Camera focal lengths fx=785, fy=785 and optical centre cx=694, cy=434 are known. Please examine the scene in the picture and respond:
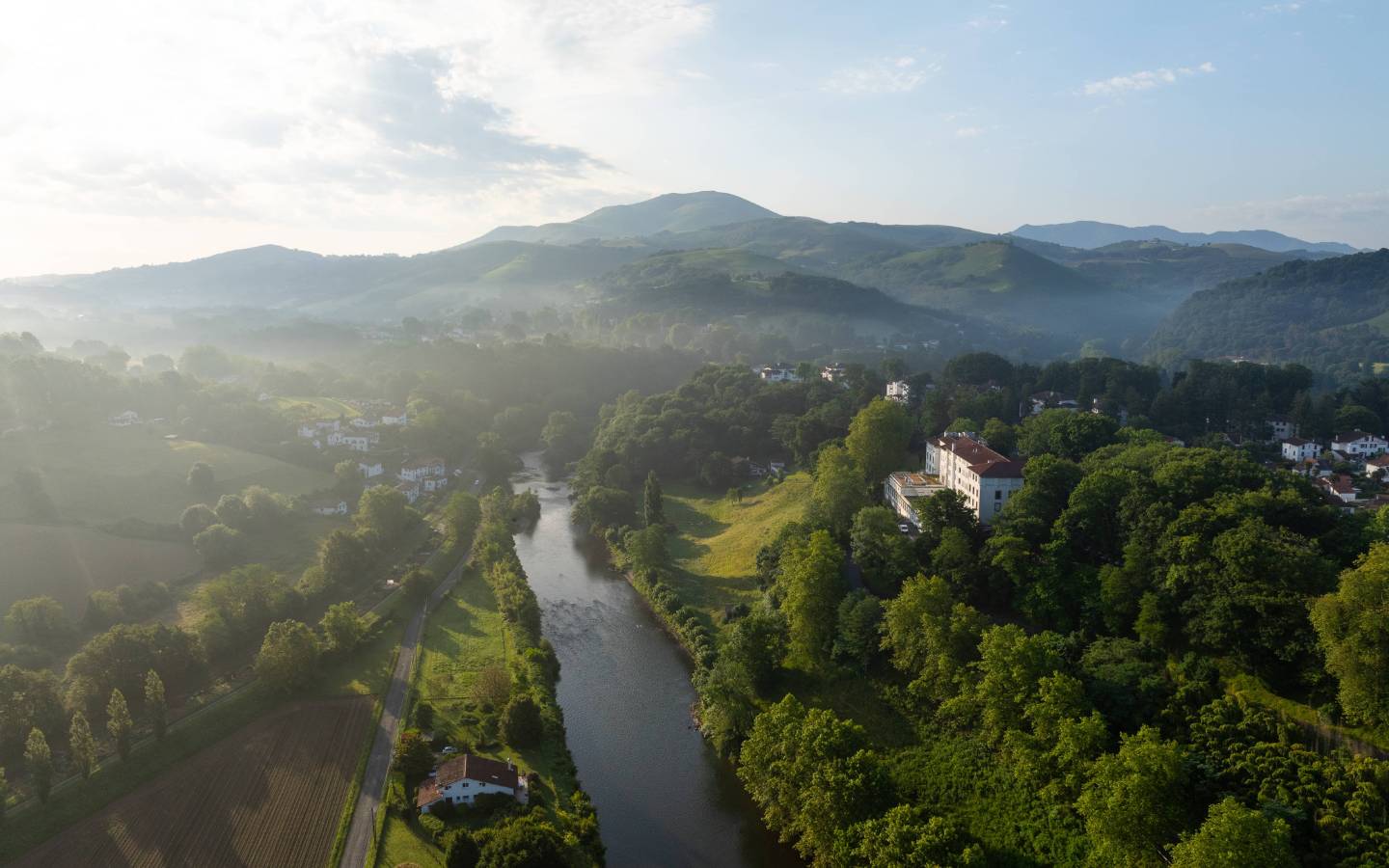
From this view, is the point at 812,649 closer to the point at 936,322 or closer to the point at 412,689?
the point at 412,689

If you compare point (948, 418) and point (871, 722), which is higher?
point (948, 418)

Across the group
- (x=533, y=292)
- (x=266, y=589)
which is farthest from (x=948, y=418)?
(x=533, y=292)

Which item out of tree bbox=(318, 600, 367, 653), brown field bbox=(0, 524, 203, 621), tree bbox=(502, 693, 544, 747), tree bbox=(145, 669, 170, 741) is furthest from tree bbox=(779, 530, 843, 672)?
brown field bbox=(0, 524, 203, 621)

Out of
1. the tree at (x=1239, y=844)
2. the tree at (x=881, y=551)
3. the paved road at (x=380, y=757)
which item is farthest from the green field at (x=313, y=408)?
the tree at (x=1239, y=844)

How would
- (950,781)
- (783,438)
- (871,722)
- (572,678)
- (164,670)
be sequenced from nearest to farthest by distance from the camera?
(950,781) < (871,722) < (164,670) < (572,678) < (783,438)

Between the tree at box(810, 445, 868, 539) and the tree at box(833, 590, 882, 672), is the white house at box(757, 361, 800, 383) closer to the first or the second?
the tree at box(810, 445, 868, 539)

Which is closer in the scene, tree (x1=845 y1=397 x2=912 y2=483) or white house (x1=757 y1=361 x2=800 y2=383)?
tree (x1=845 y1=397 x2=912 y2=483)
